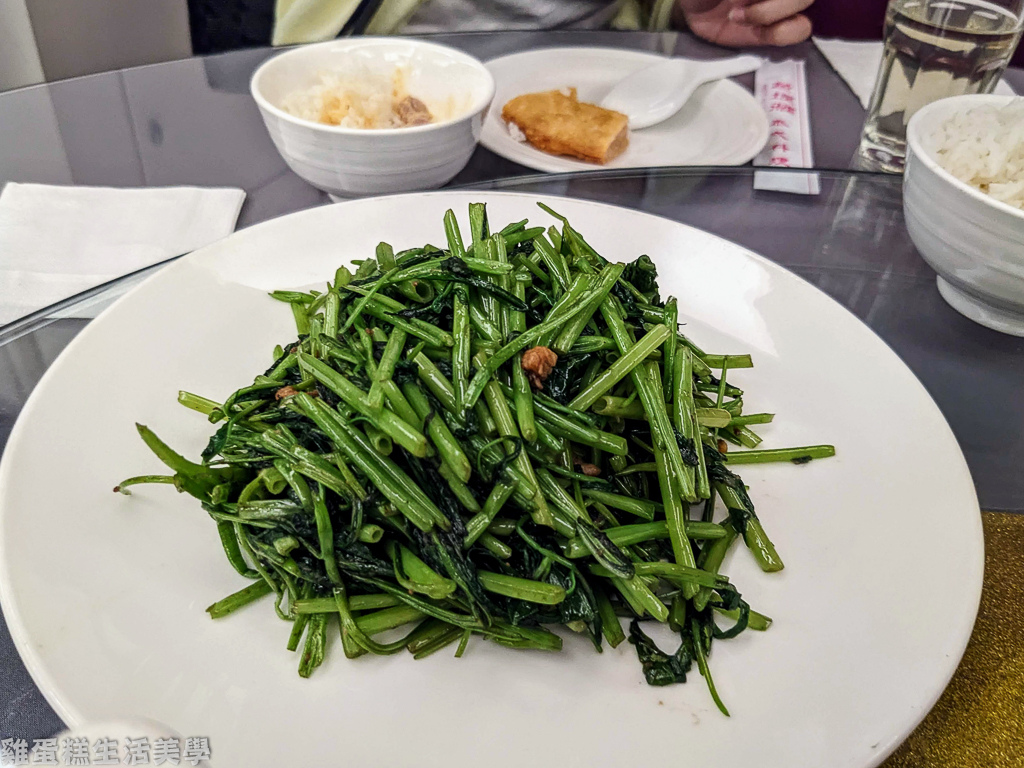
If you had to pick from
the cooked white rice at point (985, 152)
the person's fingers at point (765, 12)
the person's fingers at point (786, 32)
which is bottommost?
the person's fingers at point (786, 32)

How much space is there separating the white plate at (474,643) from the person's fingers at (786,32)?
2.21 metres

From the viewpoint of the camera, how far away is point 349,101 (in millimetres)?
2049

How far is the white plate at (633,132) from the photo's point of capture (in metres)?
2.20

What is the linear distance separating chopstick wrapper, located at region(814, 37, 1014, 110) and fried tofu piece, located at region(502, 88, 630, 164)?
3.48ft

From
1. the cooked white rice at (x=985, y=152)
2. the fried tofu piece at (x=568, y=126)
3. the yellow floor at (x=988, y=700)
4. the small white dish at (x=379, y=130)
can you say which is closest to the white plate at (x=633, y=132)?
the fried tofu piece at (x=568, y=126)

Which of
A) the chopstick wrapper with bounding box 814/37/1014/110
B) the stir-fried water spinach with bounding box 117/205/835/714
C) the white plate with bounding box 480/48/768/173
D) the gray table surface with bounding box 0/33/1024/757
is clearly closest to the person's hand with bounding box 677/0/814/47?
the chopstick wrapper with bounding box 814/37/1014/110

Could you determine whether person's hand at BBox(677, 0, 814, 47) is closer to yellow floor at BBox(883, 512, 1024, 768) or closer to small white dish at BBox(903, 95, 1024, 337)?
small white dish at BBox(903, 95, 1024, 337)

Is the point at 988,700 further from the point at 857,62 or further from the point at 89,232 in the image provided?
the point at 857,62

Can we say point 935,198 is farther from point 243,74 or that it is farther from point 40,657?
point 243,74

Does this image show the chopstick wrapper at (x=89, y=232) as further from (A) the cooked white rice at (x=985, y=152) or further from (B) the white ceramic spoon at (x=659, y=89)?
(A) the cooked white rice at (x=985, y=152)

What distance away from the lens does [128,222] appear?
1.88 metres

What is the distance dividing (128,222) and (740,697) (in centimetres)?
175

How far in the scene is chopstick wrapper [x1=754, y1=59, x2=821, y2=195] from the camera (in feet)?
6.33

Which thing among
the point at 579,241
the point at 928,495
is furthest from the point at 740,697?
the point at 579,241
